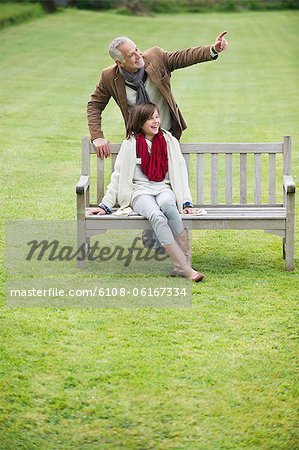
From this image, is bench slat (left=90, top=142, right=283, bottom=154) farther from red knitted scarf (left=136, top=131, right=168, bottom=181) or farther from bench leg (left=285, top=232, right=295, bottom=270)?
bench leg (left=285, top=232, right=295, bottom=270)

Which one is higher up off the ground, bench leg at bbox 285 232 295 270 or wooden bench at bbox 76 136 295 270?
wooden bench at bbox 76 136 295 270

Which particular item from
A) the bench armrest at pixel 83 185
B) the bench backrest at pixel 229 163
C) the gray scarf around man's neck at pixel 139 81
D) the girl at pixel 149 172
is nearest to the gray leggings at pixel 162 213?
the girl at pixel 149 172

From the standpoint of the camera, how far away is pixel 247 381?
602 cm

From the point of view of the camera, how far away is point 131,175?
8148 millimetres

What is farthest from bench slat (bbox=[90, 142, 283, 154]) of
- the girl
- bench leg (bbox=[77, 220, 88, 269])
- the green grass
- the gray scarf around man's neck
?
the green grass

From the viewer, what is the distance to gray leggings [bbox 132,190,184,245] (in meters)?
7.76

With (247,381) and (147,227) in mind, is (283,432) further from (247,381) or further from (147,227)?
(147,227)

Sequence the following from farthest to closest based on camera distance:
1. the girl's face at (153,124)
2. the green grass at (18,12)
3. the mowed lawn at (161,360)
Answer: the green grass at (18,12) < the girl's face at (153,124) < the mowed lawn at (161,360)

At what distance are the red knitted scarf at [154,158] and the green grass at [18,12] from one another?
26482 mm

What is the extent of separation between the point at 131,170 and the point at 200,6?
38.4 meters

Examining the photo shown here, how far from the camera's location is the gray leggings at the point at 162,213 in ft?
25.5

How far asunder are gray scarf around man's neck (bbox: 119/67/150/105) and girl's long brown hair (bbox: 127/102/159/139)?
0.15 meters

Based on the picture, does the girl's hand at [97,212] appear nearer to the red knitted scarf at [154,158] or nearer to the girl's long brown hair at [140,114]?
the red knitted scarf at [154,158]

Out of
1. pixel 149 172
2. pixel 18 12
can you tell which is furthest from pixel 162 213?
pixel 18 12
